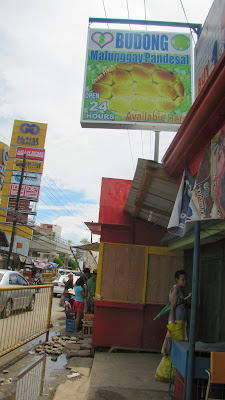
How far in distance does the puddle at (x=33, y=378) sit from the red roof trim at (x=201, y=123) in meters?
3.64

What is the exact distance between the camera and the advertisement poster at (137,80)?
8047 millimetres

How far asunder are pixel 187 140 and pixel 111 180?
4.04 m

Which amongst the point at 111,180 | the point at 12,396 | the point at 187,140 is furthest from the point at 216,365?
the point at 111,180

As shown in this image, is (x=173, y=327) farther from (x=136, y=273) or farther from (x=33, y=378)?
(x=33, y=378)

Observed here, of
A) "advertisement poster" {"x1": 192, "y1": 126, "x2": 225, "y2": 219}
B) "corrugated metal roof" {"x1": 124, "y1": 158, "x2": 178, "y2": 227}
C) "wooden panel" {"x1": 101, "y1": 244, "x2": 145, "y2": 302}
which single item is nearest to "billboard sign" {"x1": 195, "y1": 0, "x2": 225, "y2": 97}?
"corrugated metal roof" {"x1": 124, "y1": 158, "x2": 178, "y2": 227}

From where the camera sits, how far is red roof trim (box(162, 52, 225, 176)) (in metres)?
2.76

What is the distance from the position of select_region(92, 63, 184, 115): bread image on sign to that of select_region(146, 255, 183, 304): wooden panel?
341cm

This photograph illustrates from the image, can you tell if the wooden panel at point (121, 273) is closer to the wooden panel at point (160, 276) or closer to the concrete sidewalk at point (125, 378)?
the wooden panel at point (160, 276)

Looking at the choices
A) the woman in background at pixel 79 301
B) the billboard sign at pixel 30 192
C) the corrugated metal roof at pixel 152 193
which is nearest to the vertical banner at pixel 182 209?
the corrugated metal roof at pixel 152 193

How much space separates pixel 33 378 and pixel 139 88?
636cm

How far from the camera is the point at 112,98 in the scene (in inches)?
321

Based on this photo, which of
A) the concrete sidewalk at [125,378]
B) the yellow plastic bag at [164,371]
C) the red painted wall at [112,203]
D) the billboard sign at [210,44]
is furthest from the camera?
the red painted wall at [112,203]

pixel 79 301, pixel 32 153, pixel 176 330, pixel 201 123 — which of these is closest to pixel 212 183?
pixel 201 123

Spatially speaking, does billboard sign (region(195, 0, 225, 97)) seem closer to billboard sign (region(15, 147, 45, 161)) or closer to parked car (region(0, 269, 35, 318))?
parked car (region(0, 269, 35, 318))
